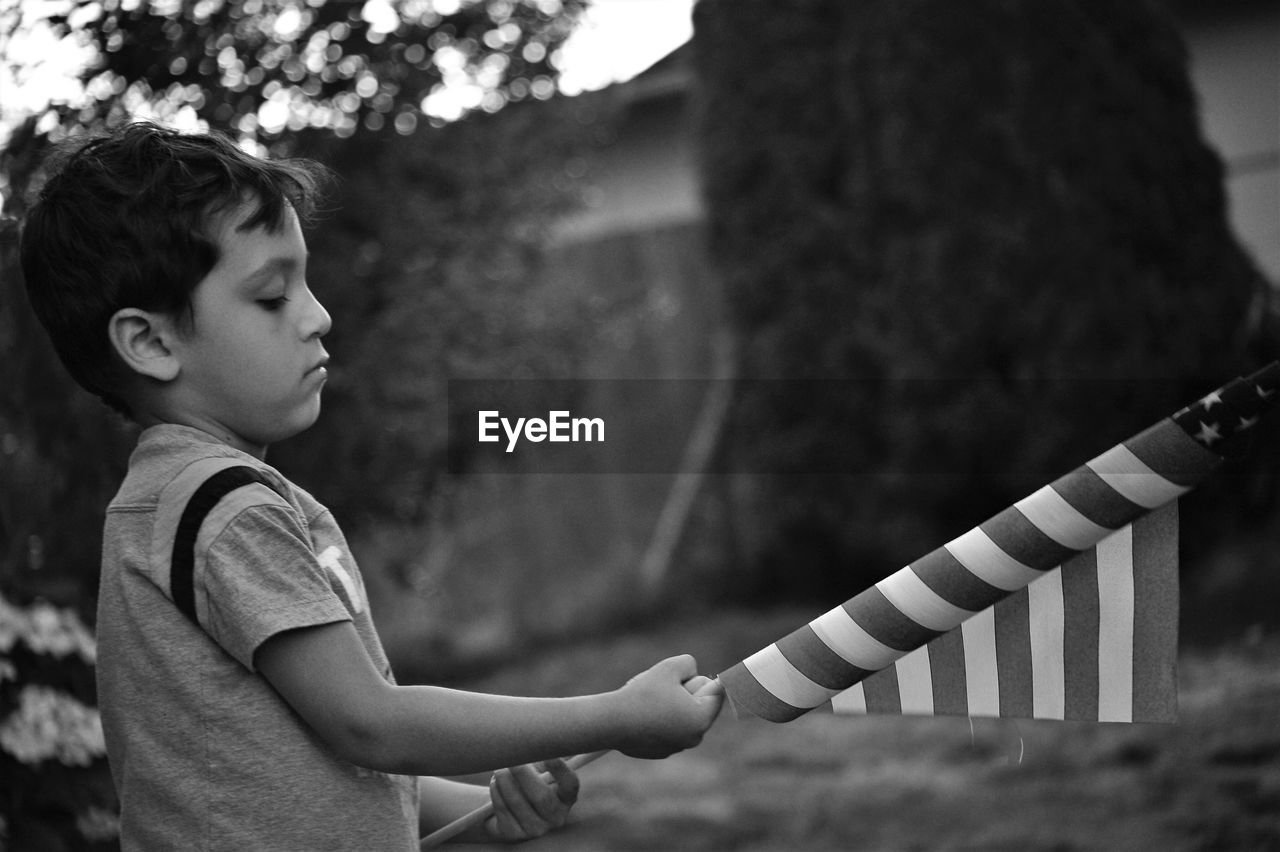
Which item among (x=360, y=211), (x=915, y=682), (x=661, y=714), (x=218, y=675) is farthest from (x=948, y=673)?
(x=360, y=211)

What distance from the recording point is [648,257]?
7312 mm

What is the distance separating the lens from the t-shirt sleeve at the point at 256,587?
1.17 m

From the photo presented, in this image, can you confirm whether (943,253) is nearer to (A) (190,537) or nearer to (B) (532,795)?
(B) (532,795)

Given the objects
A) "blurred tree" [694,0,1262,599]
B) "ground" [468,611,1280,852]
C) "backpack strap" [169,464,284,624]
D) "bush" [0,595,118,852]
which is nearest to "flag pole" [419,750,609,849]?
"backpack strap" [169,464,284,624]

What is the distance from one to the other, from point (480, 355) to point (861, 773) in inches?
69.5

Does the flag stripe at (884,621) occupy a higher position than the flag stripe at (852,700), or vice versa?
the flag stripe at (884,621)

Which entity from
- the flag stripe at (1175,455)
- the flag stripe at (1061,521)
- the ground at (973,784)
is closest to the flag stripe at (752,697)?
the flag stripe at (1061,521)

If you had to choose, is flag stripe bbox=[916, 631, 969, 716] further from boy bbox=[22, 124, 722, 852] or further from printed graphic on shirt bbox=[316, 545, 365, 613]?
printed graphic on shirt bbox=[316, 545, 365, 613]

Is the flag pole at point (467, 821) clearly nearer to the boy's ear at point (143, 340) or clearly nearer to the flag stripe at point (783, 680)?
the flag stripe at point (783, 680)

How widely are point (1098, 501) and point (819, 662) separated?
0.35 m

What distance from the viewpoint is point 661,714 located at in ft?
4.24

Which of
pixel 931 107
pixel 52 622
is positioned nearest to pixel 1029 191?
pixel 931 107

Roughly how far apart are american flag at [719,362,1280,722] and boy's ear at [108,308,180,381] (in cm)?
68

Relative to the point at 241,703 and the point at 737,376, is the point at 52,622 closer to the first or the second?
the point at 241,703
